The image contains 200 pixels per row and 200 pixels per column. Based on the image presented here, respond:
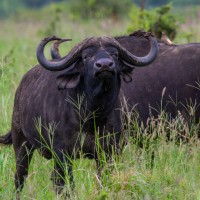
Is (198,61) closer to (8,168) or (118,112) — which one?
(118,112)

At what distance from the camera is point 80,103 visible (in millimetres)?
7617

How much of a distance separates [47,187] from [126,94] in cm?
174

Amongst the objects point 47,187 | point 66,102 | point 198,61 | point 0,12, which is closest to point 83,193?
point 47,187

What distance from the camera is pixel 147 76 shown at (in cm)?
898

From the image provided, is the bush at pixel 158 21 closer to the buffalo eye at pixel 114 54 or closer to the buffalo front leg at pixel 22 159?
the buffalo front leg at pixel 22 159

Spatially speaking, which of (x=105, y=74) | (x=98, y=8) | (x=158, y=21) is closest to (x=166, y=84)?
(x=105, y=74)

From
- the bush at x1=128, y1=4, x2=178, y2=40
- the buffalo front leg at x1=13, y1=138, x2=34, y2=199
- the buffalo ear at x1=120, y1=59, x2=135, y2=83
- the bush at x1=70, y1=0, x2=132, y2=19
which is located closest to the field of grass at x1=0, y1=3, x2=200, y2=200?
the buffalo front leg at x1=13, y1=138, x2=34, y2=199

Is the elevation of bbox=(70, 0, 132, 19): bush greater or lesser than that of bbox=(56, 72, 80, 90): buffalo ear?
lesser

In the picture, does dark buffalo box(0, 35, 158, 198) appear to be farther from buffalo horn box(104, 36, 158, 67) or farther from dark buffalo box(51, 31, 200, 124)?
dark buffalo box(51, 31, 200, 124)

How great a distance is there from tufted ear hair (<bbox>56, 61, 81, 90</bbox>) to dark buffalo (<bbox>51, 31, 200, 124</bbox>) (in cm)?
94

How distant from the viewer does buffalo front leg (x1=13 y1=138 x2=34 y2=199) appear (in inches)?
337

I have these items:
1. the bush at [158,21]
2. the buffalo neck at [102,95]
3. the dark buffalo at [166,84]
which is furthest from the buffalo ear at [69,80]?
the bush at [158,21]

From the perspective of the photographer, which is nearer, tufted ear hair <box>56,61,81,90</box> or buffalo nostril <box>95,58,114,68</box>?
buffalo nostril <box>95,58,114,68</box>

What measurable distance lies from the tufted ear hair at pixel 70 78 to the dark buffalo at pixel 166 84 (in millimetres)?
945
